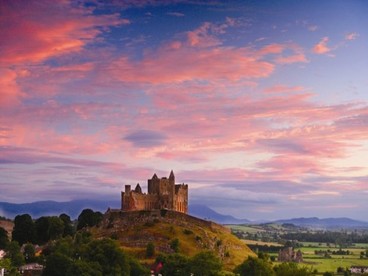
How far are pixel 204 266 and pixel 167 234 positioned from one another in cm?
4163

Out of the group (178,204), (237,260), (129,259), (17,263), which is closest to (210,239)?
(237,260)

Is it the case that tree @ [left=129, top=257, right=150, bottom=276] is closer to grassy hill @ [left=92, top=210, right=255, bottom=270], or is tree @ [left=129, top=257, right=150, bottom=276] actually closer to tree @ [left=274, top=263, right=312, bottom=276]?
grassy hill @ [left=92, top=210, right=255, bottom=270]

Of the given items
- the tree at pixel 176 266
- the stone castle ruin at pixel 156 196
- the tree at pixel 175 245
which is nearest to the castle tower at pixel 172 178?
the stone castle ruin at pixel 156 196

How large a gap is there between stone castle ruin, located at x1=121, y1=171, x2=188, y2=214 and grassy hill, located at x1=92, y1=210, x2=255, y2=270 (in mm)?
4649

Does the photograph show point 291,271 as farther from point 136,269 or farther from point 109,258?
point 109,258

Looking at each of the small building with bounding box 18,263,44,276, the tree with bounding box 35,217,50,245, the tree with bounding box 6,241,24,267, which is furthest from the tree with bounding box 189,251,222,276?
the tree with bounding box 35,217,50,245

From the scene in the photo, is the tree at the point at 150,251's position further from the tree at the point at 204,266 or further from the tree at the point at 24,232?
the tree at the point at 24,232

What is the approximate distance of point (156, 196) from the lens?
153250mm

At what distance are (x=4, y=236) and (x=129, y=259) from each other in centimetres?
4927

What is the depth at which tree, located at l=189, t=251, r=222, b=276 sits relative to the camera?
93688mm

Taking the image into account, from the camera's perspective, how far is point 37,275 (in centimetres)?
10781

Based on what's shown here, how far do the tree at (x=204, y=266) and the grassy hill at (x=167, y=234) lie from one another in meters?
26.9

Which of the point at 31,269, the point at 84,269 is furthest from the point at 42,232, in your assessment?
the point at 84,269

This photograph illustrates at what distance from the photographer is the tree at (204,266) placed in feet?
307
